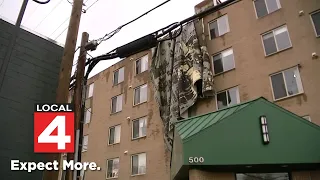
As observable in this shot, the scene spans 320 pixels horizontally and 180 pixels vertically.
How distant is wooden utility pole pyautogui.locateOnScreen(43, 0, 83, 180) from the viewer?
660 centimetres

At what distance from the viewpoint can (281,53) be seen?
16828mm

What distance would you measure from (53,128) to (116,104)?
19.9 meters

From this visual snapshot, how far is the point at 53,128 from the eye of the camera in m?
6.93

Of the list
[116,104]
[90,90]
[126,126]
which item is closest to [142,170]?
[126,126]

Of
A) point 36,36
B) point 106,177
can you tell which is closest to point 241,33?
point 36,36

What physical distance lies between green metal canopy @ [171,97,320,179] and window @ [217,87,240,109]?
27.3 ft

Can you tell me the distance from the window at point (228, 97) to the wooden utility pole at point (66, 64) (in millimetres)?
11799

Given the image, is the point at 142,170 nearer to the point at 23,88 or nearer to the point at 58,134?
the point at 23,88

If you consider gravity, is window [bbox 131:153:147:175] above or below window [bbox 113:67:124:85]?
below

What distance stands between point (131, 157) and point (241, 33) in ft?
40.8

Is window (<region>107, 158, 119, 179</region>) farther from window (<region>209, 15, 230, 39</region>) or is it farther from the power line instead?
the power line

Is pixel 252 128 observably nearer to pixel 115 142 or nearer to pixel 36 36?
pixel 36 36

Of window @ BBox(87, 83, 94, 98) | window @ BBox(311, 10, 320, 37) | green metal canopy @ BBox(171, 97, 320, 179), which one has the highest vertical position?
window @ BBox(87, 83, 94, 98)

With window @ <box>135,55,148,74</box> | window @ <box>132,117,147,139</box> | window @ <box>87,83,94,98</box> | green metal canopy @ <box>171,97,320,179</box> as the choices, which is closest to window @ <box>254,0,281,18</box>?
window @ <box>135,55,148,74</box>
